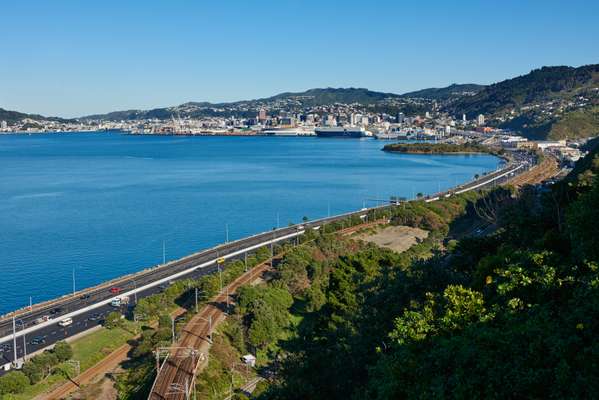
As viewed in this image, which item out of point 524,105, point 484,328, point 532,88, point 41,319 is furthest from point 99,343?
point 532,88

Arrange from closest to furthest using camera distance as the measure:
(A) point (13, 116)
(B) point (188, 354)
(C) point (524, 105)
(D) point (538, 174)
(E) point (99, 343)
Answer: (B) point (188, 354)
(E) point (99, 343)
(D) point (538, 174)
(C) point (524, 105)
(A) point (13, 116)

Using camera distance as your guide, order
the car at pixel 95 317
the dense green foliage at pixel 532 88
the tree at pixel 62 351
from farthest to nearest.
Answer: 1. the dense green foliage at pixel 532 88
2. the car at pixel 95 317
3. the tree at pixel 62 351

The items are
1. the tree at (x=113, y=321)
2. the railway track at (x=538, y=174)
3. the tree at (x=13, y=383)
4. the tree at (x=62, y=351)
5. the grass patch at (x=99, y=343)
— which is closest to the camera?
the tree at (x=13, y=383)

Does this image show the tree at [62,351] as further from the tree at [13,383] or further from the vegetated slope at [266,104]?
the vegetated slope at [266,104]

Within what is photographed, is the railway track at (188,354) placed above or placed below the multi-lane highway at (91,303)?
above

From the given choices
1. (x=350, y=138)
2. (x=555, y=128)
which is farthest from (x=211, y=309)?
(x=350, y=138)

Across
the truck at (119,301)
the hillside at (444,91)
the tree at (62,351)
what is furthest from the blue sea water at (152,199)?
the hillside at (444,91)

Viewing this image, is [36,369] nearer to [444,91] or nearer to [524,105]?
[524,105]

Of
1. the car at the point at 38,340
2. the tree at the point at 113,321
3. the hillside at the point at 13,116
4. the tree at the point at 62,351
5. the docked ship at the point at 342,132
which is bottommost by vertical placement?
the car at the point at 38,340
